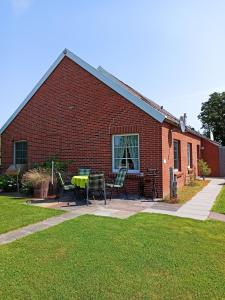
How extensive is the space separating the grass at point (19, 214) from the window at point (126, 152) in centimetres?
431

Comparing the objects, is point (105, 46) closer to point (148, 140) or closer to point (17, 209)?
point (148, 140)

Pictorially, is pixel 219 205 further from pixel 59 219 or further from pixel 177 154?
pixel 177 154

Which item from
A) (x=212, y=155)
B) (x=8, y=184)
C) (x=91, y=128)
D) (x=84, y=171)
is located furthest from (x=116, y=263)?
(x=212, y=155)

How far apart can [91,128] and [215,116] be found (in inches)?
1614

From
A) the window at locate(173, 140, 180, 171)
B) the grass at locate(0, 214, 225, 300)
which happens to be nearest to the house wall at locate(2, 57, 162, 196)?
the window at locate(173, 140, 180, 171)

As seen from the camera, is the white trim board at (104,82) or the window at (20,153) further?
the window at (20,153)

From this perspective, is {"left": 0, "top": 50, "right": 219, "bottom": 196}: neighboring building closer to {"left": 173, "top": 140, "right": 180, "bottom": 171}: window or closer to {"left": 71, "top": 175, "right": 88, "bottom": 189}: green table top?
{"left": 173, "top": 140, "right": 180, "bottom": 171}: window

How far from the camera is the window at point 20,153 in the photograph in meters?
15.6

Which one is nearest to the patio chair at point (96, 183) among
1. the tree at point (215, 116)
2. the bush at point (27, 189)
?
the bush at point (27, 189)

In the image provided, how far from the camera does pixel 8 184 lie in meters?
13.6

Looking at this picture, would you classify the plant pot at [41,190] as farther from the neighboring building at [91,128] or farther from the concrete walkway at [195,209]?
the concrete walkway at [195,209]

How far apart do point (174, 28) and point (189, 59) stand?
212cm

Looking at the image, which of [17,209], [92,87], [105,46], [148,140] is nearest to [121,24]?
[105,46]

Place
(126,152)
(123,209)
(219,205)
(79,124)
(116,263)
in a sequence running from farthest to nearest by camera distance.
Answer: (79,124), (126,152), (219,205), (123,209), (116,263)
